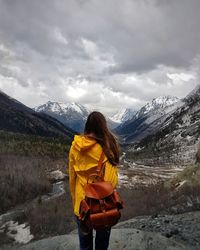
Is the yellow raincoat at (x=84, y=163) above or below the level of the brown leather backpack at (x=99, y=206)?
above

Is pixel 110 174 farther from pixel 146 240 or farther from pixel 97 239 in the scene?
pixel 146 240

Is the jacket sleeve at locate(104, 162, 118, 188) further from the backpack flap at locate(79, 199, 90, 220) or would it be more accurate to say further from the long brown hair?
the backpack flap at locate(79, 199, 90, 220)

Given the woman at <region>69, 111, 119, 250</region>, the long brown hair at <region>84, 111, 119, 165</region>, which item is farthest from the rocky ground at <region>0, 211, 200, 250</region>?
the long brown hair at <region>84, 111, 119, 165</region>

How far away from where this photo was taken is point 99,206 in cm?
598

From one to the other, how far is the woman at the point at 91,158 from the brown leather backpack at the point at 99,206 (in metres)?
0.18

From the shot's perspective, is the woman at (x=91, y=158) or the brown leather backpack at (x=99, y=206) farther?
the woman at (x=91, y=158)

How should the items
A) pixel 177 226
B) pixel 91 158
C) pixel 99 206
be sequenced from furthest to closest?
pixel 177 226 → pixel 91 158 → pixel 99 206

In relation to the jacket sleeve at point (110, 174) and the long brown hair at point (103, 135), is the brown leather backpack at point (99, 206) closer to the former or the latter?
the jacket sleeve at point (110, 174)

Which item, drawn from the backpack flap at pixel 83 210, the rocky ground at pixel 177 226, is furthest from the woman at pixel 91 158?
the rocky ground at pixel 177 226

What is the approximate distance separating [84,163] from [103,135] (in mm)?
565

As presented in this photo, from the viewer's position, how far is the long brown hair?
6.41 m

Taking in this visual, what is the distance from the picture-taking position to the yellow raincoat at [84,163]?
6297 mm

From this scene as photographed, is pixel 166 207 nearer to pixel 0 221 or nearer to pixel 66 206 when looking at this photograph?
pixel 66 206

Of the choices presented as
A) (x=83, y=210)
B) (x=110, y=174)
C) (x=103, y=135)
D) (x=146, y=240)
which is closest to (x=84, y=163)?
Result: (x=110, y=174)
